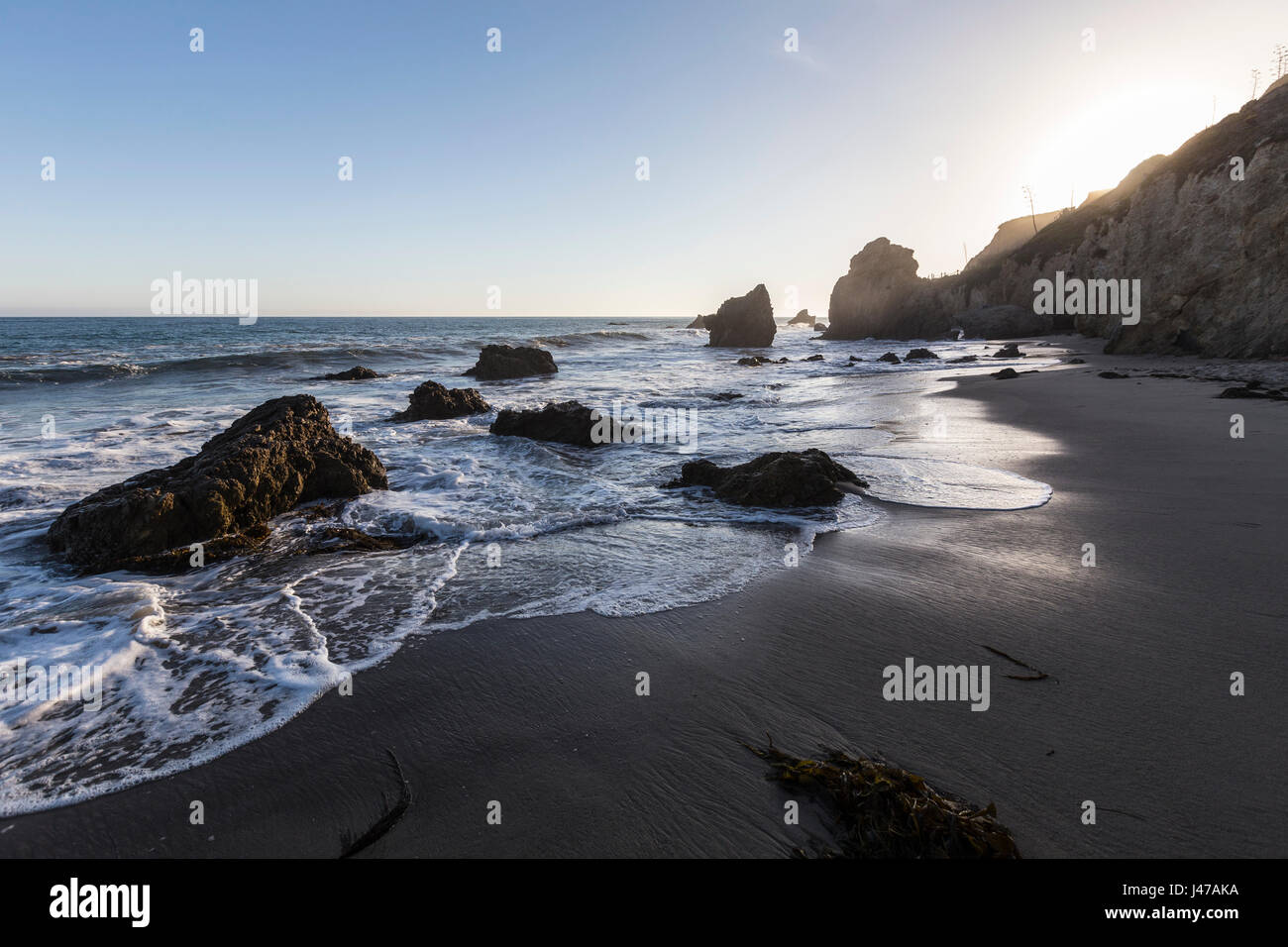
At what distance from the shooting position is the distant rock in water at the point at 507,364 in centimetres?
2466

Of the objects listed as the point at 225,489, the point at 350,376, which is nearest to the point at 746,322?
the point at 350,376

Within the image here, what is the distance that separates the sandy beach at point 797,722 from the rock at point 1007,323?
44909 millimetres

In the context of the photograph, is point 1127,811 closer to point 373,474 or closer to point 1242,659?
point 1242,659

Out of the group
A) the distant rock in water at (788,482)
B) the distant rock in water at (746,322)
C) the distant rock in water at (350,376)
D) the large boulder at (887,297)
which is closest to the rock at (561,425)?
the distant rock in water at (788,482)

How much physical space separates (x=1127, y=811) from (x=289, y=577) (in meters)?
5.69

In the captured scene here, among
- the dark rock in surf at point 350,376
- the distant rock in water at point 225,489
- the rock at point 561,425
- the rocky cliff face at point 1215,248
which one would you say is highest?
the rocky cliff face at point 1215,248

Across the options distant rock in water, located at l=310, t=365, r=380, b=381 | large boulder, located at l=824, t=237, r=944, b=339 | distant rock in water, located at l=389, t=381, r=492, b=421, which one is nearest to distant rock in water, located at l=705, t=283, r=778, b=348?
large boulder, located at l=824, t=237, r=944, b=339

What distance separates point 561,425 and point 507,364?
14.8 metres

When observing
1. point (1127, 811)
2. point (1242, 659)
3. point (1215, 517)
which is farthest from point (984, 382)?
point (1127, 811)

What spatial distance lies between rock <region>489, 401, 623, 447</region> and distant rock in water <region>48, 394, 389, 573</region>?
3698mm

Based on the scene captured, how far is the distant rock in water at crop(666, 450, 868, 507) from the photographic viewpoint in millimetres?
6609

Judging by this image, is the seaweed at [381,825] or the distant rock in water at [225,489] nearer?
the seaweed at [381,825]

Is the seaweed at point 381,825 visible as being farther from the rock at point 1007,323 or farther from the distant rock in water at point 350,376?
the rock at point 1007,323
